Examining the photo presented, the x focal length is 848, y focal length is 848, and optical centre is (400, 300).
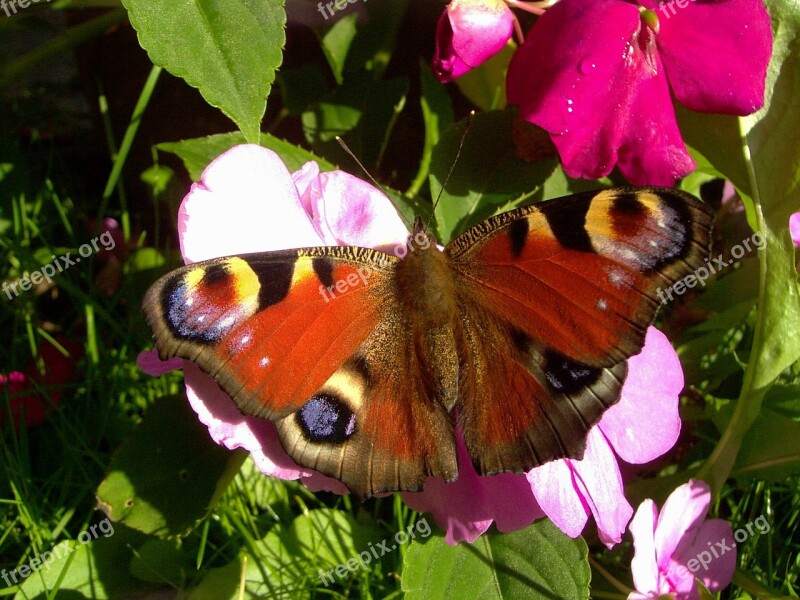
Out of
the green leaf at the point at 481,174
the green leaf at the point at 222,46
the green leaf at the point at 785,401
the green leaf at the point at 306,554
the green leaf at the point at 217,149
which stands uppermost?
the green leaf at the point at 222,46

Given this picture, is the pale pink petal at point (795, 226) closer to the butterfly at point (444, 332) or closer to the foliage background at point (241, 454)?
the foliage background at point (241, 454)

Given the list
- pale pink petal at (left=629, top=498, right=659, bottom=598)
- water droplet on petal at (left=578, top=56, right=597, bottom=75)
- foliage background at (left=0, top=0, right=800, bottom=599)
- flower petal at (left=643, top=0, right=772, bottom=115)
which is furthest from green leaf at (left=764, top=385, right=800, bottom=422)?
water droplet on petal at (left=578, top=56, right=597, bottom=75)

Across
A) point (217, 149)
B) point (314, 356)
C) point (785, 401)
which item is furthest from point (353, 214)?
point (785, 401)

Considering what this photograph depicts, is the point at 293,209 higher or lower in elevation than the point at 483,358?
higher

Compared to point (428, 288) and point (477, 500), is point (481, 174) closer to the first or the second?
point (428, 288)

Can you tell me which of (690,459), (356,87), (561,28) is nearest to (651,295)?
(561,28)

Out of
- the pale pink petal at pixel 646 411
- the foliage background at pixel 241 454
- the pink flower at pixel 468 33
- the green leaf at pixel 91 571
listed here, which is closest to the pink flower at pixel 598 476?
the pale pink petal at pixel 646 411

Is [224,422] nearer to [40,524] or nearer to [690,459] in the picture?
[40,524]
